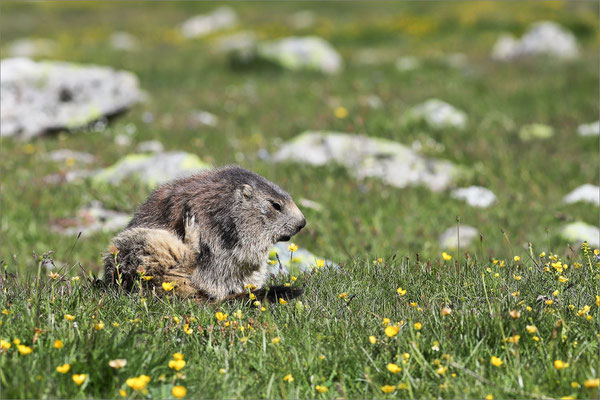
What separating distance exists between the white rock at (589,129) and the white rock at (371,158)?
13.9ft

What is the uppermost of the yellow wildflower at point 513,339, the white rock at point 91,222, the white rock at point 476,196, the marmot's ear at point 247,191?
the marmot's ear at point 247,191

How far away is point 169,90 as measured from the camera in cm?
Answer: 2073

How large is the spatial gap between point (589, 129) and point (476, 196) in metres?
5.53

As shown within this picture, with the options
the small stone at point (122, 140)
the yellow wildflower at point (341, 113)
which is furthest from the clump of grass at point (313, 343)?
the yellow wildflower at point (341, 113)

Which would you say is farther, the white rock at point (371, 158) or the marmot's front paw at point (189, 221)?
the white rock at point (371, 158)

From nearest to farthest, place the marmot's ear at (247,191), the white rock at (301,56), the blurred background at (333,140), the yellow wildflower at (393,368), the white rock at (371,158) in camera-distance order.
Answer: the yellow wildflower at (393,368), the marmot's ear at (247,191), the blurred background at (333,140), the white rock at (371,158), the white rock at (301,56)

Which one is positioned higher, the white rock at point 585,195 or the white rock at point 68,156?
the white rock at point 585,195

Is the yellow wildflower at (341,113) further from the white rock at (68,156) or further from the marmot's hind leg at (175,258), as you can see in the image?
the marmot's hind leg at (175,258)

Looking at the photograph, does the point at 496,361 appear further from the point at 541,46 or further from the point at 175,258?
the point at 541,46

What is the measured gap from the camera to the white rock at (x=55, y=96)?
14.9m

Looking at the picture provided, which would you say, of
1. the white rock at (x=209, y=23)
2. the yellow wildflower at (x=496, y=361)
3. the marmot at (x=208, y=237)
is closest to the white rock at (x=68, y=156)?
the marmot at (x=208, y=237)

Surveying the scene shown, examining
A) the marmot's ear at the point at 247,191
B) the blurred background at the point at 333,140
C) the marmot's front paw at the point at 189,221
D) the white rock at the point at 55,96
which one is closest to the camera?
the marmot's front paw at the point at 189,221

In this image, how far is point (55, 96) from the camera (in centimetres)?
1541

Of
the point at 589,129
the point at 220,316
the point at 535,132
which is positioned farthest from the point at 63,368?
the point at 589,129
